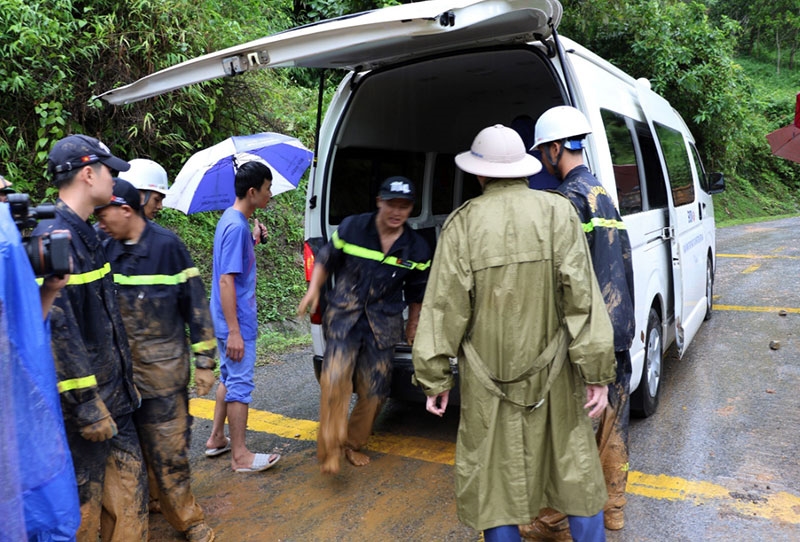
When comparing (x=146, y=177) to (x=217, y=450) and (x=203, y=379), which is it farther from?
(x=217, y=450)

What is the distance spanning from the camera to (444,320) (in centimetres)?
245

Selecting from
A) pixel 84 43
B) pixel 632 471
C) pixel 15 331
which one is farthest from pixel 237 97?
pixel 15 331

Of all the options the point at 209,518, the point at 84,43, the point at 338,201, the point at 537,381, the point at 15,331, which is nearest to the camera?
the point at 15,331

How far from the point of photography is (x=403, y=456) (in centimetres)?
409

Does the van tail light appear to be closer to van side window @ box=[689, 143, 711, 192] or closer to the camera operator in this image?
the camera operator

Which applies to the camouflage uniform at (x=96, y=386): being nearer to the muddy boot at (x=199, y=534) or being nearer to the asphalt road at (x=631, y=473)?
the muddy boot at (x=199, y=534)

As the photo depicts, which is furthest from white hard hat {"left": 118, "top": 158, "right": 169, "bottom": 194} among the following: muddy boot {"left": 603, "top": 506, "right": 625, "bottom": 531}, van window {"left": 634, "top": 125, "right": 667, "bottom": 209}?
van window {"left": 634, "top": 125, "right": 667, "bottom": 209}

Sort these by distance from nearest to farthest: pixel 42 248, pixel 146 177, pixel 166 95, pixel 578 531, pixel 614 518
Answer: pixel 42 248
pixel 578 531
pixel 614 518
pixel 146 177
pixel 166 95

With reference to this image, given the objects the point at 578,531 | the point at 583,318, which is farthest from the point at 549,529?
the point at 583,318

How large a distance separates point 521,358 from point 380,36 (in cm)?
147

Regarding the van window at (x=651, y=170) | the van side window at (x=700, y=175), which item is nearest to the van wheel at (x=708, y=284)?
the van side window at (x=700, y=175)

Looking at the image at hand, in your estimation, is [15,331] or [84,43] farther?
[84,43]

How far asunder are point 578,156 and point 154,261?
2021 millimetres

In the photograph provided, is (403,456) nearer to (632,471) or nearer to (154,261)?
(632,471)
